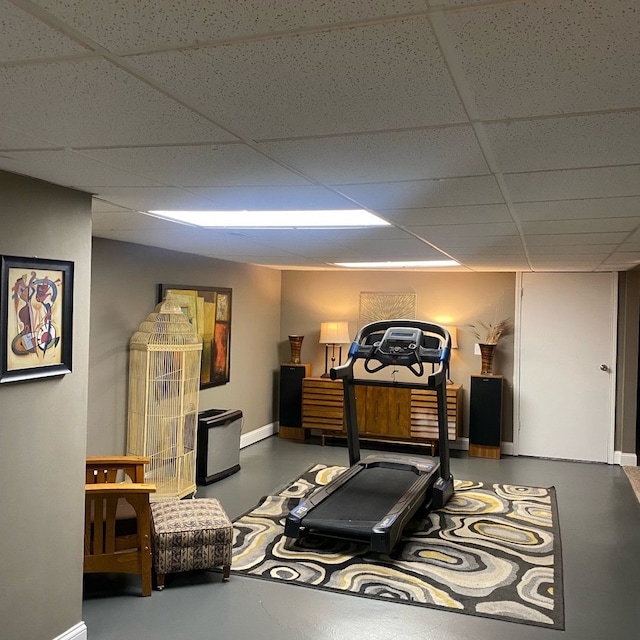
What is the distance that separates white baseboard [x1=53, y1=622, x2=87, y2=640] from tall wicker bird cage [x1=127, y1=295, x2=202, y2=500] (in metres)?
2.11

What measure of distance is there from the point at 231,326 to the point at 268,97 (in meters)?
5.77

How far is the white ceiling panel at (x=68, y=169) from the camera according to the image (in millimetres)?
2127

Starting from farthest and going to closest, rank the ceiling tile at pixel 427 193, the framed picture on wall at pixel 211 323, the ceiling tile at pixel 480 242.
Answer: the framed picture on wall at pixel 211 323
the ceiling tile at pixel 480 242
the ceiling tile at pixel 427 193

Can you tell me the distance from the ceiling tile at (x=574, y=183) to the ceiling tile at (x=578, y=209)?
12cm

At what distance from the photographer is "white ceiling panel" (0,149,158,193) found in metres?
2.13

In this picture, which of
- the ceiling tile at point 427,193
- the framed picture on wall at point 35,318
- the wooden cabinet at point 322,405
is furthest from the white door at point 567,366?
the framed picture on wall at point 35,318

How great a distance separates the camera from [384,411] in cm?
760

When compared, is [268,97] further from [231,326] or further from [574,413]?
[574,413]

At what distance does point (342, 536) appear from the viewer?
14.4 ft

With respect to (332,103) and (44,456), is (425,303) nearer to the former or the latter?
(44,456)

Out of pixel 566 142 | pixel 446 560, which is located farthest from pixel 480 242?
pixel 566 142

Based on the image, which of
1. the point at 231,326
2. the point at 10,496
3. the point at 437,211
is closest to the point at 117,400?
the point at 231,326

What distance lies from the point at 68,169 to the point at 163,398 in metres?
3.17

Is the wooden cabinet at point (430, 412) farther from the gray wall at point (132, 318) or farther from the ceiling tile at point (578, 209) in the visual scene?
the ceiling tile at point (578, 209)
